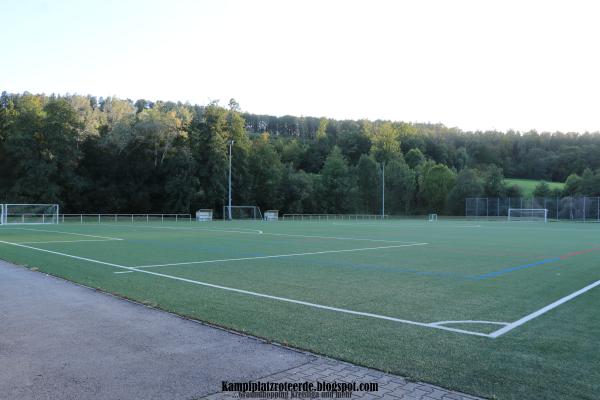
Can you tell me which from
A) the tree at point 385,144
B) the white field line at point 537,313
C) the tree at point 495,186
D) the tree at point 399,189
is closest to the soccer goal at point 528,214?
the tree at point 495,186

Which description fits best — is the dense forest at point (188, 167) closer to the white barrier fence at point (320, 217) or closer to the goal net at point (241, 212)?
the goal net at point (241, 212)

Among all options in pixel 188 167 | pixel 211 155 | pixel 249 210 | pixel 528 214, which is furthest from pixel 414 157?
pixel 188 167

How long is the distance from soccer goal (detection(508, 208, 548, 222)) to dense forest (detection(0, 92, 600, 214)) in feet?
24.5

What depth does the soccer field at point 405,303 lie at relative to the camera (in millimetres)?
4332

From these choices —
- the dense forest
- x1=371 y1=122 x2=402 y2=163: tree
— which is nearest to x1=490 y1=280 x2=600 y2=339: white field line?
the dense forest

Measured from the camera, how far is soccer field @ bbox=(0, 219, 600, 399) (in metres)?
4.33

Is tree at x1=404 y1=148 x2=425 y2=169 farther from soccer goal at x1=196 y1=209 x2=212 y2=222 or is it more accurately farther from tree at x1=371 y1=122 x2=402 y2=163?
soccer goal at x1=196 y1=209 x2=212 y2=222

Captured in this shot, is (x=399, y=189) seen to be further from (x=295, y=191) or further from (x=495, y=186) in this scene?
(x=295, y=191)

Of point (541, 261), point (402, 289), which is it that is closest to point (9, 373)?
point (402, 289)

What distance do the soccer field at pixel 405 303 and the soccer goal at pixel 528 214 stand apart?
48.8m

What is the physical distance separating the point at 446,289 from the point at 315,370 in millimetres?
5007

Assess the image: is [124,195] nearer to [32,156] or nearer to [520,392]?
[32,156]

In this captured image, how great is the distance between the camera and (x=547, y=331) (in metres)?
5.60

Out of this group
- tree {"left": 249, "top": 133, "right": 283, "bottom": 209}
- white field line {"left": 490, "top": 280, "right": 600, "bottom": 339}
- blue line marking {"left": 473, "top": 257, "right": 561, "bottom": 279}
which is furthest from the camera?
tree {"left": 249, "top": 133, "right": 283, "bottom": 209}
